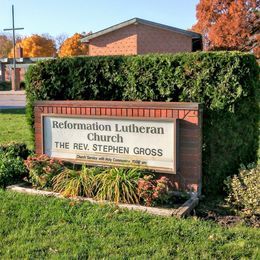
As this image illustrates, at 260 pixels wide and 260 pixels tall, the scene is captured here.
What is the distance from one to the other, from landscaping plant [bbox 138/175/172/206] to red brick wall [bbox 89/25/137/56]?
82.3 feet

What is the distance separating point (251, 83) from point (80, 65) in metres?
2.74

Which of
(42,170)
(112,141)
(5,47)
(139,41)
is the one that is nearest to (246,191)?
(112,141)

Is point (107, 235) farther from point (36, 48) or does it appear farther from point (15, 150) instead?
point (36, 48)

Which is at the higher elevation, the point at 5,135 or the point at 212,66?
the point at 212,66

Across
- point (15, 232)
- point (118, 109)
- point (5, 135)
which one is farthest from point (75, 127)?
point (5, 135)

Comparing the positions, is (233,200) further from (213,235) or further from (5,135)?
(5,135)

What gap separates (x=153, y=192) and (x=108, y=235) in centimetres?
102

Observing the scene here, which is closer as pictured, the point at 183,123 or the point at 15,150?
Result: the point at 183,123

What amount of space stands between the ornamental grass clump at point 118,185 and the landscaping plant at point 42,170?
79cm

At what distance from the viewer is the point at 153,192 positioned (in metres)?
5.19

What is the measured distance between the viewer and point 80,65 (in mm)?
6730

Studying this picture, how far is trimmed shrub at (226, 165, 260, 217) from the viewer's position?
493 cm

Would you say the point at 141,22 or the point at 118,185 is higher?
the point at 141,22

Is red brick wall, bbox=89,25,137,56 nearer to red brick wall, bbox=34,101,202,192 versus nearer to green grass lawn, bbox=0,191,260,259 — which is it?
red brick wall, bbox=34,101,202,192
